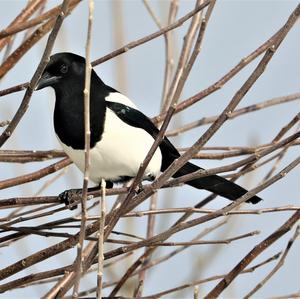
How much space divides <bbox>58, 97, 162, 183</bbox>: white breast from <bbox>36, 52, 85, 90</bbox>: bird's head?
23 cm

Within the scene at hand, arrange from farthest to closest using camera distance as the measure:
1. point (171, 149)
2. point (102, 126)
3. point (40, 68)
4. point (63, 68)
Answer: point (171, 149)
point (63, 68)
point (102, 126)
point (40, 68)

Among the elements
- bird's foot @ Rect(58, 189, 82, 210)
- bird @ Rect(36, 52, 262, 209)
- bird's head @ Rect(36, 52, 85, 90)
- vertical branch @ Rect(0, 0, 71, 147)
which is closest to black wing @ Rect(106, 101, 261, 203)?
bird @ Rect(36, 52, 262, 209)

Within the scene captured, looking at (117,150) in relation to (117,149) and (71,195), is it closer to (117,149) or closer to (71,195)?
(117,149)

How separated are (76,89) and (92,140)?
0.29m

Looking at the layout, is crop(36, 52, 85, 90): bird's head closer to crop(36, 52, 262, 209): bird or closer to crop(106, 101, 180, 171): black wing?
crop(36, 52, 262, 209): bird

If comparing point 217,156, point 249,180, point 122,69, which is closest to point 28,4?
point 217,156

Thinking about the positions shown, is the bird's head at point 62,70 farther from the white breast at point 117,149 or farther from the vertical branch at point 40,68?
the vertical branch at point 40,68

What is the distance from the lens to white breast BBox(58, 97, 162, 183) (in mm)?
2984

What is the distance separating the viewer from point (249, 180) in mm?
3684

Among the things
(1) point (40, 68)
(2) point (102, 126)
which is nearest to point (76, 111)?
(2) point (102, 126)

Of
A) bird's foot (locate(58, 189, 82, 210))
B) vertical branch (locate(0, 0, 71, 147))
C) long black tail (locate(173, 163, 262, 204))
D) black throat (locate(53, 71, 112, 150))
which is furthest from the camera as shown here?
long black tail (locate(173, 163, 262, 204))

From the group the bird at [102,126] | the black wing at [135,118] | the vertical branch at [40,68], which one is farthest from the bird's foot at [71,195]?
the vertical branch at [40,68]

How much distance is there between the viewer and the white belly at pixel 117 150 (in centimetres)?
298

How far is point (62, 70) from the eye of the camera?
10.2ft
